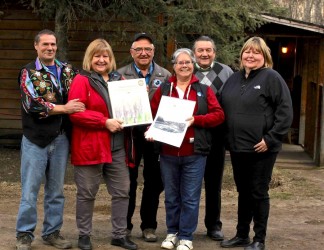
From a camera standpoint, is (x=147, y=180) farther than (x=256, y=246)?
Yes

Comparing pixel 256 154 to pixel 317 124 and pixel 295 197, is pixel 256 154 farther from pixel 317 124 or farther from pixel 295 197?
pixel 317 124

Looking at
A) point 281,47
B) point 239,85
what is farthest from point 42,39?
point 281,47

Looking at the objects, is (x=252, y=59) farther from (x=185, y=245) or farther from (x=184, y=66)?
(x=185, y=245)

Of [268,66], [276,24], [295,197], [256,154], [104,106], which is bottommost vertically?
[295,197]

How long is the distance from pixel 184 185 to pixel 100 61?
1.37 m

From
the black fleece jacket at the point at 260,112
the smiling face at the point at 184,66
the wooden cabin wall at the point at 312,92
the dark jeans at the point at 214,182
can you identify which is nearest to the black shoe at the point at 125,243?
the dark jeans at the point at 214,182

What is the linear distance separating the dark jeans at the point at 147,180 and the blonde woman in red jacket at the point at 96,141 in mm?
318

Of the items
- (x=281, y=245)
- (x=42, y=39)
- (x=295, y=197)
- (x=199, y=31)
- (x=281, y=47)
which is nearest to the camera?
(x=42, y=39)

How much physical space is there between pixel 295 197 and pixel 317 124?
15.8ft

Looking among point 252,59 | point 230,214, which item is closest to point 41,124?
point 252,59

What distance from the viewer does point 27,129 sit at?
5.53 meters

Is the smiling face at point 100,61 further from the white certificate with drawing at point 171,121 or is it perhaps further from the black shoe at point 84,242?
the black shoe at point 84,242

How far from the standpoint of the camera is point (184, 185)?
5.74 m

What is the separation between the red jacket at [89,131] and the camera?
17.9 feet
